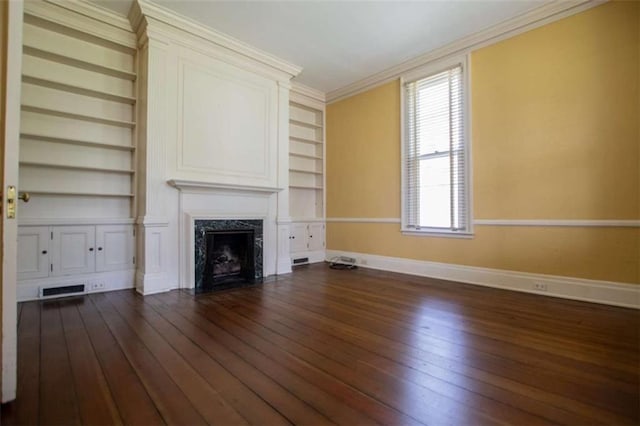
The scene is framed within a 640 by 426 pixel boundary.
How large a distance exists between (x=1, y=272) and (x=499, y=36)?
4854mm

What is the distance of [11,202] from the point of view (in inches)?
54.4

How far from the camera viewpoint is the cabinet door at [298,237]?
5.27 meters

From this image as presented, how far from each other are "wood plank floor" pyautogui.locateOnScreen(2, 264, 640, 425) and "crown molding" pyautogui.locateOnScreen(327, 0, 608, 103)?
2997mm

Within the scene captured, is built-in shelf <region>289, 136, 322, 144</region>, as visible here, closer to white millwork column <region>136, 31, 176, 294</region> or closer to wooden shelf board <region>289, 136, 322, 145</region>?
wooden shelf board <region>289, 136, 322, 145</region>

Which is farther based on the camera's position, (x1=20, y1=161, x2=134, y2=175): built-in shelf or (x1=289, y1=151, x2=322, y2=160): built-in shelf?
(x1=289, y1=151, x2=322, y2=160): built-in shelf

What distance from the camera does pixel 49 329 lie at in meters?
2.26

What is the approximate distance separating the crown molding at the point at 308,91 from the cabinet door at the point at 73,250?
373 centimetres

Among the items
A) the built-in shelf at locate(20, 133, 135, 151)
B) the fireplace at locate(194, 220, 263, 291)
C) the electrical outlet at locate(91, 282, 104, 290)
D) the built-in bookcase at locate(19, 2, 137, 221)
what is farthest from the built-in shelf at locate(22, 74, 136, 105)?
the electrical outlet at locate(91, 282, 104, 290)

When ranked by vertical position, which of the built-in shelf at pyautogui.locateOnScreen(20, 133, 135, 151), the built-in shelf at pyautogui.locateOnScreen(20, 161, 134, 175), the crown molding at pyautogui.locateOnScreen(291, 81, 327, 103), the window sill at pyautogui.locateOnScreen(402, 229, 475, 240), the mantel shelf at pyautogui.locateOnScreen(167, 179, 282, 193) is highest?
the crown molding at pyautogui.locateOnScreen(291, 81, 327, 103)

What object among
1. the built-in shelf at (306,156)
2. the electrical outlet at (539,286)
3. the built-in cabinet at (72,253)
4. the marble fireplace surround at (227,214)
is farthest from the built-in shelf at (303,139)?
the electrical outlet at (539,286)

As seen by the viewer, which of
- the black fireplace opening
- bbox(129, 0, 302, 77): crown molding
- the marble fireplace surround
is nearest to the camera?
bbox(129, 0, 302, 77): crown molding

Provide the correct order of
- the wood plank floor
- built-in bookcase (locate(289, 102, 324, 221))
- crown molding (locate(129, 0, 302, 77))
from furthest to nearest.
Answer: built-in bookcase (locate(289, 102, 324, 221)) → crown molding (locate(129, 0, 302, 77)) → the wood plank floor

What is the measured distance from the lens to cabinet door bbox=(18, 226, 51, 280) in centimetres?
299

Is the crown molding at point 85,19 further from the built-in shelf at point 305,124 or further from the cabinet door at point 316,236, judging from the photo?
the cabinet door at point 316,236
